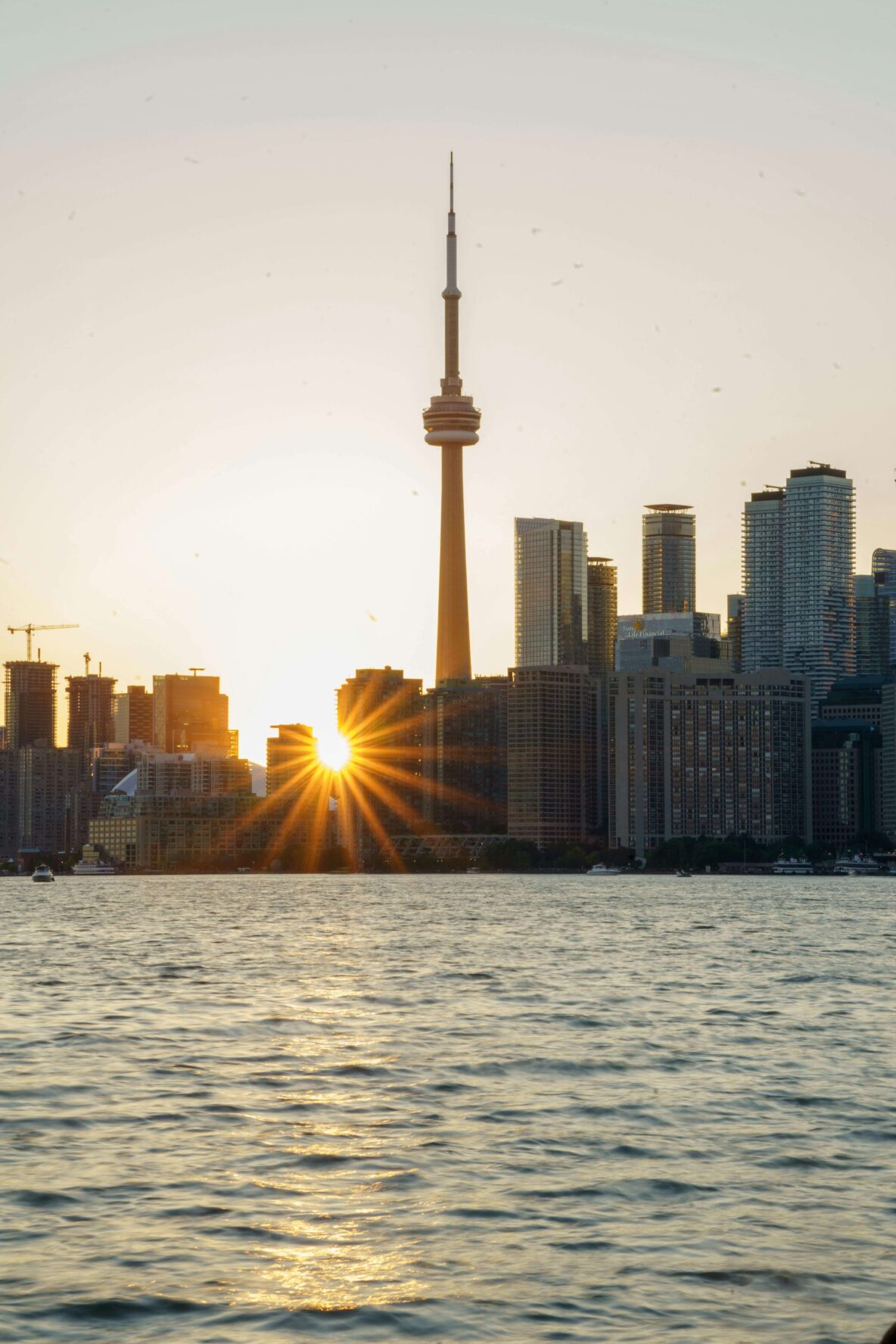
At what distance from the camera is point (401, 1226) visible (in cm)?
2684

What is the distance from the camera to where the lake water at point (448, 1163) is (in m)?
22.9

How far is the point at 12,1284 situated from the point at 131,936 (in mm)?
92659

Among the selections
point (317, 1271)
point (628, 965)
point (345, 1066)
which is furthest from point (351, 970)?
point (317, 1271)

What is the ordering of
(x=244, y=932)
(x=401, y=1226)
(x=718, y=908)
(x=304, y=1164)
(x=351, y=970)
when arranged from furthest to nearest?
(x=718, y=908), (x=244, y=932), (x=351, y=970), (x=304, y=1164), (x=401, y=1226)

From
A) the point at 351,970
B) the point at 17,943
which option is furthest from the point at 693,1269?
the point at 17,943

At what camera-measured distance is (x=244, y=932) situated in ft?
391

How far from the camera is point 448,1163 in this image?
3148 cm

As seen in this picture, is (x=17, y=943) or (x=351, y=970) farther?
(x=17, y=943)

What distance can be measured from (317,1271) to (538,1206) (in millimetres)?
4661

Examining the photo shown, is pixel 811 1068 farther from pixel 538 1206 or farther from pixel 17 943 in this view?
pixel 17 943

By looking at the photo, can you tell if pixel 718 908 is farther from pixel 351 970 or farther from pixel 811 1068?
pixel 811 1068

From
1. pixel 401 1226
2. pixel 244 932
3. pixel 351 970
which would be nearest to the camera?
pixel 401 1226

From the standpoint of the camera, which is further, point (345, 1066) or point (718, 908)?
point (718, 908)

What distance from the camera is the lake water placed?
75.0ft
